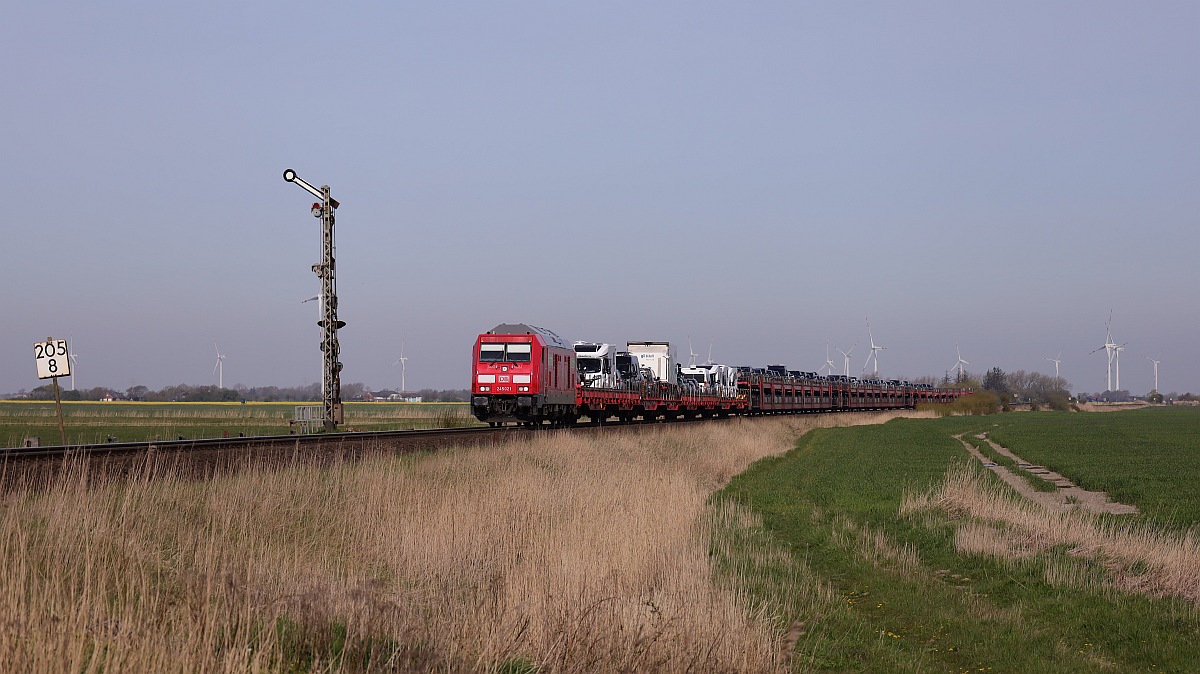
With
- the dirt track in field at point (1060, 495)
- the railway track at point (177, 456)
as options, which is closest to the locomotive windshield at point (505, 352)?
the railway track at point (177, 456)

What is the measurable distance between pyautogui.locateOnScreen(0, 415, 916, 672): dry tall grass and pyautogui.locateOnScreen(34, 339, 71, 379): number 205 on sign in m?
8.01

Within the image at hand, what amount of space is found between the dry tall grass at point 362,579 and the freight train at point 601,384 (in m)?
20.8

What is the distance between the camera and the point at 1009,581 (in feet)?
49.5

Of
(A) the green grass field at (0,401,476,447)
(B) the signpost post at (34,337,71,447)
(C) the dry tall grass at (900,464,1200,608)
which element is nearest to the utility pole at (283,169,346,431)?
(A) the green grass field at (0,401,476,447)

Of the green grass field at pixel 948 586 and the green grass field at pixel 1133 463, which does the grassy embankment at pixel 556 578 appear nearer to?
the green grass field at pixel 948 586

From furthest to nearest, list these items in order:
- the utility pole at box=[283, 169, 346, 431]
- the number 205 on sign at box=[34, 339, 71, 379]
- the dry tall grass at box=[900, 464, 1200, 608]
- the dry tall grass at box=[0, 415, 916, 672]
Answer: the utility pole at box=[283, 169, 346, 431] < the number 205 on sign at box=[34, 339, 71, 379] < the dry tall grass at box=[900, 464, 1200, 608] < the dry tall grass at box=[0, 415, 916, 672]

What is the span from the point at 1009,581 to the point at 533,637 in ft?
28.7

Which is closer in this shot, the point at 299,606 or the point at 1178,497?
the point at 299,606

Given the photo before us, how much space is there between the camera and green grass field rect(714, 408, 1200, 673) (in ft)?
36.9

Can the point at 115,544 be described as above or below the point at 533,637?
above

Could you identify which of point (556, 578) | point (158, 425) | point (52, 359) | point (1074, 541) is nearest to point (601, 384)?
point (158, 425)

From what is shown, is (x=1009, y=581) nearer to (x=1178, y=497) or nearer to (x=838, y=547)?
(x=838, y=547)

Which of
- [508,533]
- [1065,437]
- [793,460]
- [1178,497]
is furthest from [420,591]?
[1065,437]

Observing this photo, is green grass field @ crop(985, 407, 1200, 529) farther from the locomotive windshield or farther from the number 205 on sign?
the number 205 on sign
